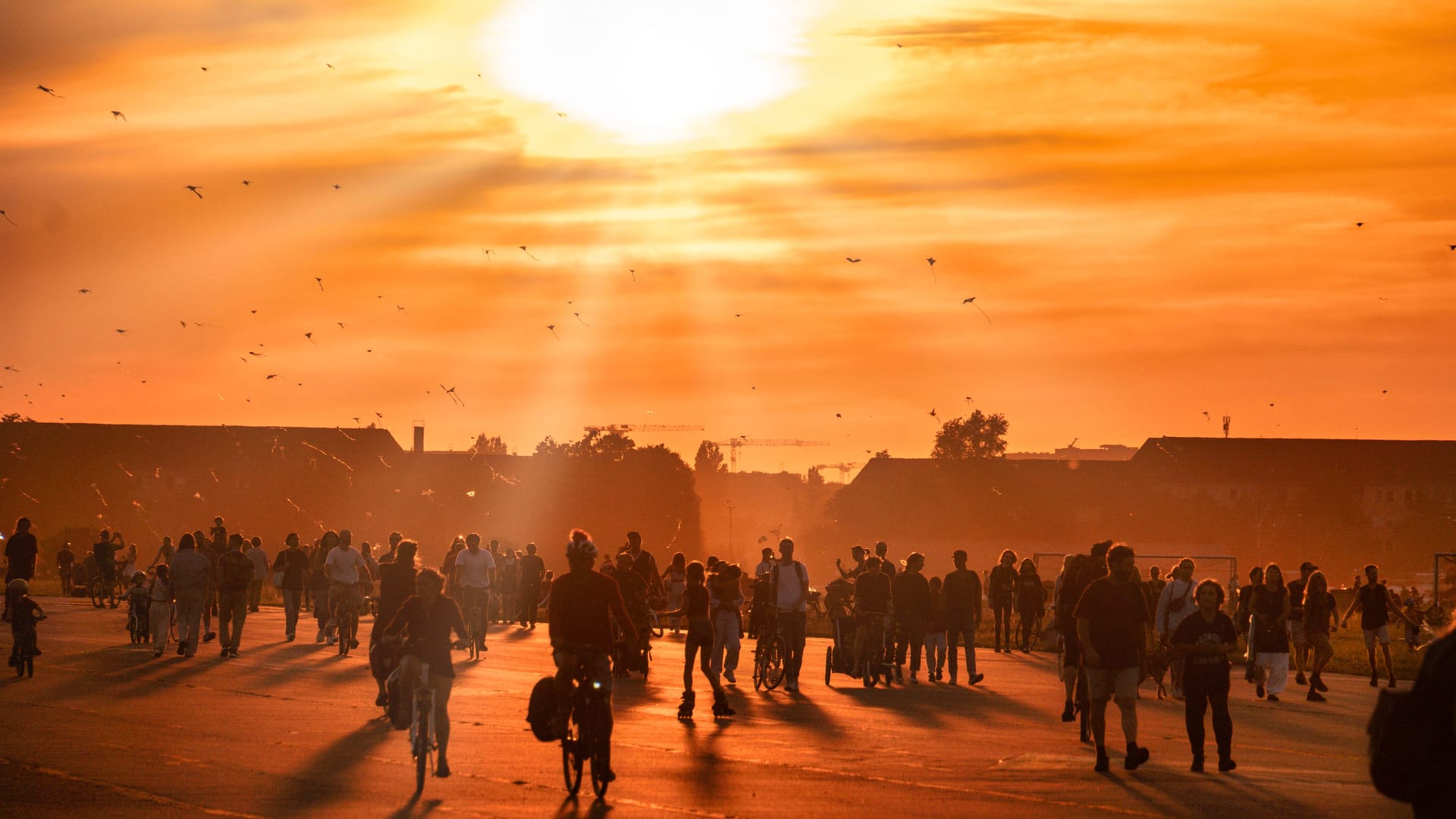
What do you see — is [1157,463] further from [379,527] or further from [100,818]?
[100,818]

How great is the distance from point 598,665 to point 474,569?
1667cm

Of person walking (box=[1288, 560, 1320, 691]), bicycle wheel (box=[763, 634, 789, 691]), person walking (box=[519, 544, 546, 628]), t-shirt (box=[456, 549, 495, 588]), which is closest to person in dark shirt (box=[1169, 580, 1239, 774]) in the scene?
bicycle wheel (box=[763, 634, 789, 691])

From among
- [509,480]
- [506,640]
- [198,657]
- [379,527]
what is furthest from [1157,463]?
[198,657]

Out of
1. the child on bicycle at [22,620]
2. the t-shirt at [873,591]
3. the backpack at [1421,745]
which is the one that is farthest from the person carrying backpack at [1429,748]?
the child on bicycle at [22,620]

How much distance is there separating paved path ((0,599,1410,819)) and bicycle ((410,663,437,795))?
196 millimetres

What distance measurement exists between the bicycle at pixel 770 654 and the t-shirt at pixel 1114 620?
9.02 m

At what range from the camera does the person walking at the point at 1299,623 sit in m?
25.7

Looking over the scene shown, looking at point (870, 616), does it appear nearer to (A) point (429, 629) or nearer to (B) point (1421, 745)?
(A) point (429, 629)

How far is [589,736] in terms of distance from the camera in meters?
12.5

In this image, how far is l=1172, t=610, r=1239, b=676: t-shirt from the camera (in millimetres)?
14805

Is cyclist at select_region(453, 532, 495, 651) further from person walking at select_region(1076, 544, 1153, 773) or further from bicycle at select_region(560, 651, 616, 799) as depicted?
bicycle at select_region(560, 651, 616, 799)

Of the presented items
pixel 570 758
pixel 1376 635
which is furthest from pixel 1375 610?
pixel 570 758

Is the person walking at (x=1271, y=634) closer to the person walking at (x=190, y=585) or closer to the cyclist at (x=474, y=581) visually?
the cyclist at (x=474, y=581)

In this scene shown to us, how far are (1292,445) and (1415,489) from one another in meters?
9.41
